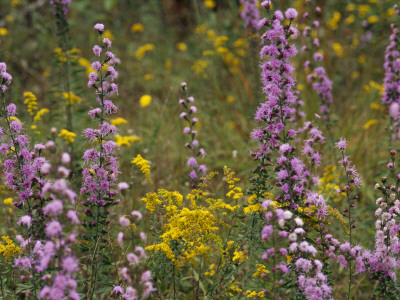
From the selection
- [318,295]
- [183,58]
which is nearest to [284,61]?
[318,295]

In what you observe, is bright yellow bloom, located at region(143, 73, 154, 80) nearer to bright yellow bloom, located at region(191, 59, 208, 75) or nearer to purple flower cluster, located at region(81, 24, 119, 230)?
bright yellow bloom, located at region(191, 59, 208, 75)

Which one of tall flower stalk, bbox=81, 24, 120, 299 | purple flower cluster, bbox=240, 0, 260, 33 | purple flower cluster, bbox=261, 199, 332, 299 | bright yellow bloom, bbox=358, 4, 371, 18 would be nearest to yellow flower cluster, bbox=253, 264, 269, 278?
purple flower cluster, bbox=261, 199, 332, 299

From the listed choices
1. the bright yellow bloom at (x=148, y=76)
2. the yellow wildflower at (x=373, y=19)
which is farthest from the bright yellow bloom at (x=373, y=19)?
the bright yellow bloom at (x=148, y=76)

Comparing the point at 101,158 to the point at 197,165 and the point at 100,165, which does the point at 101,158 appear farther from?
the point at 197,165

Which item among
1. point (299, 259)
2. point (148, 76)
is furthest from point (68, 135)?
point (148, 76)

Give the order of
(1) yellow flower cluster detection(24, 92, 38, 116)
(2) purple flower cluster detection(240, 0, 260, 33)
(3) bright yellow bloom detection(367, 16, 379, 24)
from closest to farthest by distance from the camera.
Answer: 1. (1) yellow flower cluster detection(24, 92, 38, 116)
2. (2) purple flower cluster detection(240, 0, 260, 33)
3. (3) bright yellow bloom detection(367, 16, 379, 24)

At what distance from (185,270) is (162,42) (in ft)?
20.5

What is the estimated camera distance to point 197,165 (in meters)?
3.26

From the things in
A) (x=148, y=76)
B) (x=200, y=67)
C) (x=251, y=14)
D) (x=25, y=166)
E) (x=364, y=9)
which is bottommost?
(x=25, y=166)

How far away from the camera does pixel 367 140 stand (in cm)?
520

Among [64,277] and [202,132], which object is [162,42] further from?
[64,277]

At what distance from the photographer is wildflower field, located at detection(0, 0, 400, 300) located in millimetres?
2408

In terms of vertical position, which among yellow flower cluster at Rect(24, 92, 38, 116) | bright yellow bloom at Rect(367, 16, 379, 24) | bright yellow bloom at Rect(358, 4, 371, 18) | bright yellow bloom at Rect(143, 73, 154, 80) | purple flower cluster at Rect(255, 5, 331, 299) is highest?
bright yellow bloom at Rect(358, 4, 371, 18)

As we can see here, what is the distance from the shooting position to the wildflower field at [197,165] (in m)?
2.41
